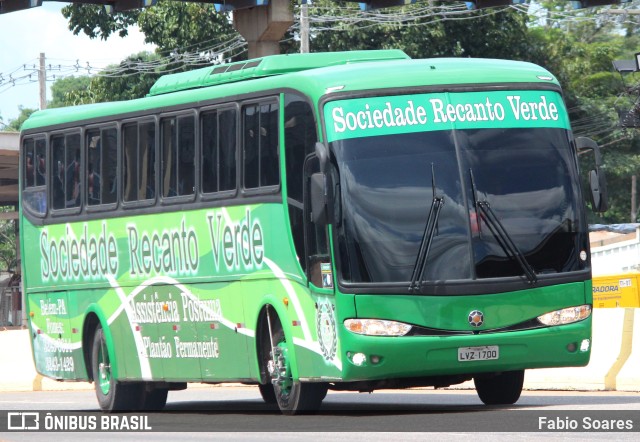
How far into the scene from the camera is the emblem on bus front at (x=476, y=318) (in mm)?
14773

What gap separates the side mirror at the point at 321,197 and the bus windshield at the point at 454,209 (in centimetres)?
14

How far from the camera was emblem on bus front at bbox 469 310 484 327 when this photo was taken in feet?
48.5

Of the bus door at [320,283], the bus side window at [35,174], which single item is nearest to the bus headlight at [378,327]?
the bus door at [320,283]

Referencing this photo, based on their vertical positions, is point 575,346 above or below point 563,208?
below

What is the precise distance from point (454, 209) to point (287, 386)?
8.46 ft

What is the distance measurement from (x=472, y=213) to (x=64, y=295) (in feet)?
23.9

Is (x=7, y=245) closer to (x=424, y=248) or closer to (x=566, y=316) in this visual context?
(x=566, y=316)

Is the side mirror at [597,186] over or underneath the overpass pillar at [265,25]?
underneath

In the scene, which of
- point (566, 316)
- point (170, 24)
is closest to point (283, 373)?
point (566, 316)

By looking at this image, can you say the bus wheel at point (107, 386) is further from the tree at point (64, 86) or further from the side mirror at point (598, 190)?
the tree at point (64, 86)

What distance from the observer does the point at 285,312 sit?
15.9m

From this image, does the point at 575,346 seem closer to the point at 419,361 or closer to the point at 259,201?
the point at 419,361

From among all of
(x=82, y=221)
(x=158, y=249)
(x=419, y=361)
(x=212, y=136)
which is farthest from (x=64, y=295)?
(x=419, y=361)

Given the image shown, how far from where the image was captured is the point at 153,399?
20172 millimetres
